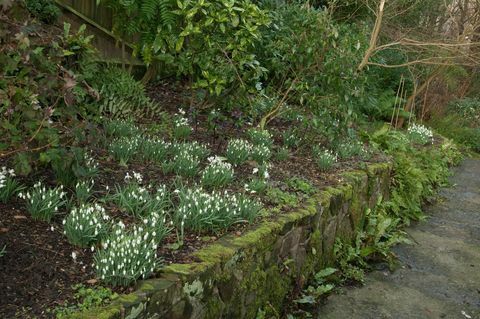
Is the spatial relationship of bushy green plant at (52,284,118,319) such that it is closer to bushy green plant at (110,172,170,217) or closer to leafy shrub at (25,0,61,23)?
bushy green plant at (110,172,170,217)

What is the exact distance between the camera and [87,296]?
8.45ft

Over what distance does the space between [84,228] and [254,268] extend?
1232 mm

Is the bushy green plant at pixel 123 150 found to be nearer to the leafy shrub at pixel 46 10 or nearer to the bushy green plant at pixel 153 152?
the bushy green plant at pixel 153 152

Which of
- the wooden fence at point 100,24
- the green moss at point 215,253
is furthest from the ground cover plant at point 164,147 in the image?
the wooden fence at point 100,24

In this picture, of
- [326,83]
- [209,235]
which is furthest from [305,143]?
[209,235]

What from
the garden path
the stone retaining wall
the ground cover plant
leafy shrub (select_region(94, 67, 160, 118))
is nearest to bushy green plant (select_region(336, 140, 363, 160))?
the ground cover plant

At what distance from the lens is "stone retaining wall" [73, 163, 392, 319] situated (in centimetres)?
272

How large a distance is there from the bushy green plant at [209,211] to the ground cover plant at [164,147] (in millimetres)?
14

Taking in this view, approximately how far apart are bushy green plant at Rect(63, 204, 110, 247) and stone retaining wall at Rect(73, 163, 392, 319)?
0.50m

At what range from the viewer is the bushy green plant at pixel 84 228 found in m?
3.04

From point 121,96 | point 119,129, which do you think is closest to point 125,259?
point 119,129

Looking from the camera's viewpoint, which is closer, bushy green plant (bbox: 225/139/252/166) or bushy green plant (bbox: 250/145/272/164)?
bushy green plant (bbox: 225/139/252/166)

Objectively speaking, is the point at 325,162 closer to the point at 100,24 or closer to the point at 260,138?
the point at 260,138

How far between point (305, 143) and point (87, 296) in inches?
184
